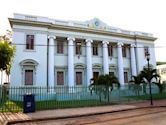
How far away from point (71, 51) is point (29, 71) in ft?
21.3

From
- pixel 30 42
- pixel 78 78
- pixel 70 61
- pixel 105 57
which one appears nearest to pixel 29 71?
pixel 30 42

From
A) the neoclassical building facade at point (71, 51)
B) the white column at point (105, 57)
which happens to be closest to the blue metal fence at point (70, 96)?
the neoclassical building facade at point (71, 51)

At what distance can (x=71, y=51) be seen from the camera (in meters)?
29.3

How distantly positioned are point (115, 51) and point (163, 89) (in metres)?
9.40

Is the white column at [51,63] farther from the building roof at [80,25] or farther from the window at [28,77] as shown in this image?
the window at [28,77]

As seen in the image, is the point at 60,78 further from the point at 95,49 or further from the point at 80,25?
the point at 80,25

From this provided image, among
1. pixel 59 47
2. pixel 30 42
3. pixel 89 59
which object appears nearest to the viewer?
pixel 30 42

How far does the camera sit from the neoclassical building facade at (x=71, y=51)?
1019 inches

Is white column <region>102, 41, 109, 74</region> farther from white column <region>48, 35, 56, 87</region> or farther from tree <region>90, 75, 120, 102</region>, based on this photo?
tree <region>90, 75, 120, 102</region>

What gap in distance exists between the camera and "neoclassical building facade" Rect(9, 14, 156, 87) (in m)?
25.9

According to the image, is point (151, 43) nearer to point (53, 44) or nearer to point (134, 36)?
point (134, 36)

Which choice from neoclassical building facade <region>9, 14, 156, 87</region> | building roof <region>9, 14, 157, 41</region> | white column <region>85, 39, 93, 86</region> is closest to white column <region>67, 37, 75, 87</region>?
neoclassical building facade <region>9, 14, 156, 87</region>

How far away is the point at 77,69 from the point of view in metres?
30.4

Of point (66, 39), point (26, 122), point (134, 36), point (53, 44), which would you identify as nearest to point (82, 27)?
point (66, 39)
